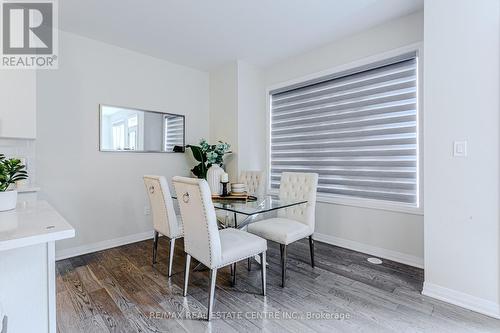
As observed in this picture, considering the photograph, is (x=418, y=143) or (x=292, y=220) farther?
(x=292, y=220)

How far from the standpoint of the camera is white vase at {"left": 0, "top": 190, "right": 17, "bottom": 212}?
1.40m

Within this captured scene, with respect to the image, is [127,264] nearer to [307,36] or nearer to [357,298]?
[357,298]

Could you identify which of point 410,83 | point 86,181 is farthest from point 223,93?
point 410,83

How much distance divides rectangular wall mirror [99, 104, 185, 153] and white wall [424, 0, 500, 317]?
3.22 m

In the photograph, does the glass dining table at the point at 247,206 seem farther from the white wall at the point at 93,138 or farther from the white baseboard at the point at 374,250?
the white wall at the point at 93,138

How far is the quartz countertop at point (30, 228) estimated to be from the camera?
96 centimetres

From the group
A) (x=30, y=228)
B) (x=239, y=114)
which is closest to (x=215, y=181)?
(x=239, y=114)

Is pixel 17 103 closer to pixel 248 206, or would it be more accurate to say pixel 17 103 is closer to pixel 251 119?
pixel 248 206

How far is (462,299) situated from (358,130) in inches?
75.0

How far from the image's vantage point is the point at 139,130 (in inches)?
139

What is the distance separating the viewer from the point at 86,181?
3.11 m

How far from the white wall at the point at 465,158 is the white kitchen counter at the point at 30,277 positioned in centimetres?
253

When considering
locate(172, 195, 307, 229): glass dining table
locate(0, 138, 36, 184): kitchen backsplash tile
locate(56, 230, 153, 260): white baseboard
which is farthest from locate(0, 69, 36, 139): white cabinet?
locate(172, 195, 307, 229): glass dining table

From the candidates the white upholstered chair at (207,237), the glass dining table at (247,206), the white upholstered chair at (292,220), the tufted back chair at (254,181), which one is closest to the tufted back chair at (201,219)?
the white upholstered chair at (207,237)
